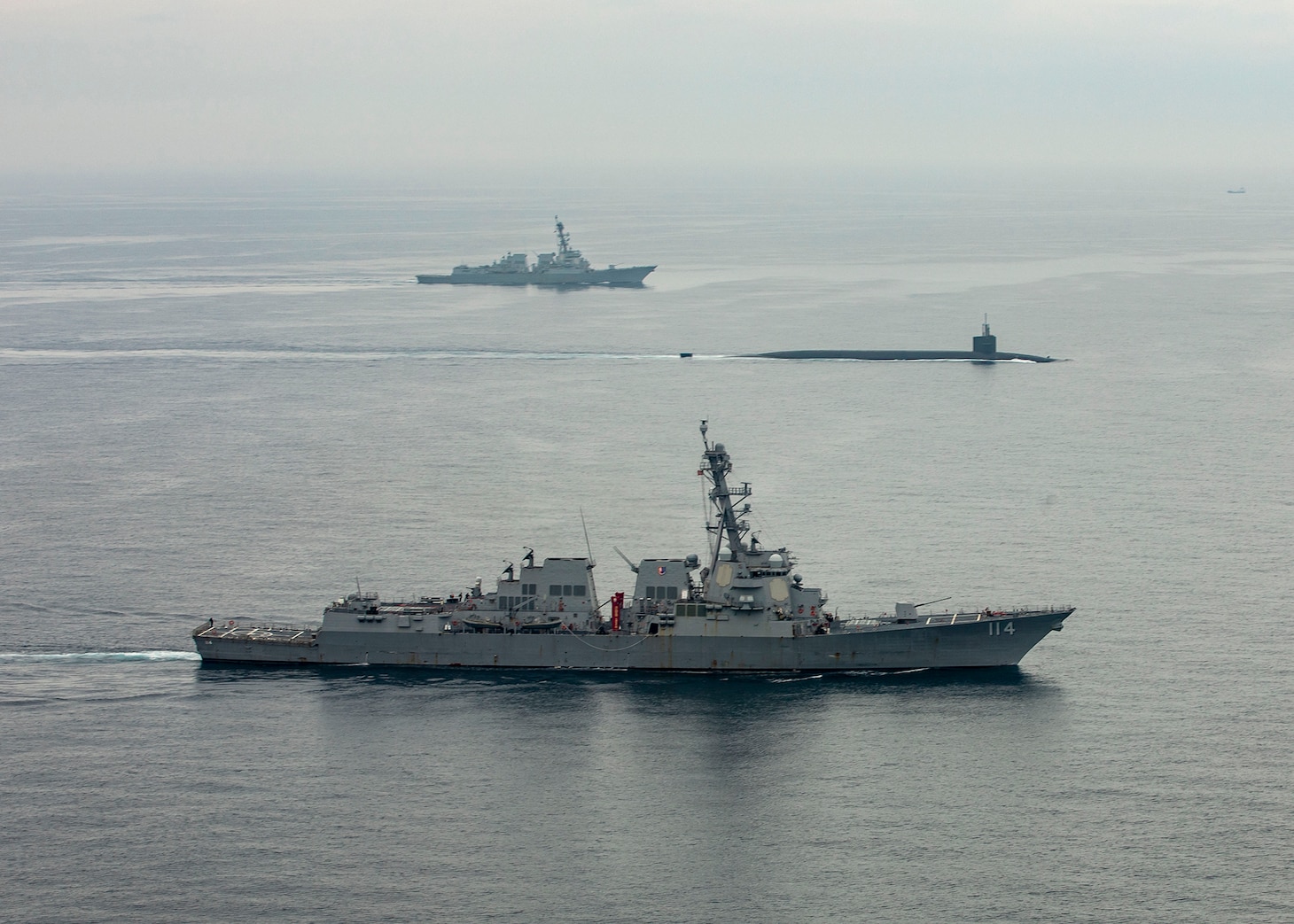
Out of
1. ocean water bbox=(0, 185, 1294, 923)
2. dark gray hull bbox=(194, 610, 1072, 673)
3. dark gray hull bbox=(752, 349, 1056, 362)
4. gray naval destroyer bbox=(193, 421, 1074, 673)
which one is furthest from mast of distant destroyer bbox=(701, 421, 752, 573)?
dark gray hull bbox=(752, 349, 1056, 362)

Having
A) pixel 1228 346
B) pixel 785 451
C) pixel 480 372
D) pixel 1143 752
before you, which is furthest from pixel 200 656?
pixel 1228 346

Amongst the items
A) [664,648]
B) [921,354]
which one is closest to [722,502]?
[664,648]

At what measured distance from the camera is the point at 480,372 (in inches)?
5861

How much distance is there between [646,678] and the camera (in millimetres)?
71375

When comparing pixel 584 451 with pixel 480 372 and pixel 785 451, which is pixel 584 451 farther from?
pixel 480 372

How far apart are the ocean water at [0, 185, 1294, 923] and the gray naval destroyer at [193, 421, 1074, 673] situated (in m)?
1.44

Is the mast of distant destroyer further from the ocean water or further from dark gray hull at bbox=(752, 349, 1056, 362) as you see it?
dark gray hull at bbox=(752, 349, 1056, 362)

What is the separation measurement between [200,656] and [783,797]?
3006 cm

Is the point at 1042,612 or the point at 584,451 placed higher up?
the point at 584,451

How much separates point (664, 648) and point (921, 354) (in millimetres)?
89266

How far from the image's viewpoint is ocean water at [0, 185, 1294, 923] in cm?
5250

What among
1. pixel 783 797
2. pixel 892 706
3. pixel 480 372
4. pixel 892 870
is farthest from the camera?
pixel 480 372

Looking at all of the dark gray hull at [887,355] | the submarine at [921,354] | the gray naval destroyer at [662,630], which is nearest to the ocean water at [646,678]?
the gray naval destroyer at [662,630]

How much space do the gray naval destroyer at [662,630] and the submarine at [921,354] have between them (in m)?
81.2
